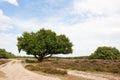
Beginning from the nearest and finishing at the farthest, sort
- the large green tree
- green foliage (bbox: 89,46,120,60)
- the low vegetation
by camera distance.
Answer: the low vegetation
the large green tree
green foliage (bbox: 89,46,120,60)

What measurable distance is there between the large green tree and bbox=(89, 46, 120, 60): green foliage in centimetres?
1386

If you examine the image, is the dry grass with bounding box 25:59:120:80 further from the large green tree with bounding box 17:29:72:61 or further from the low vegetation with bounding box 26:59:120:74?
the large green tree with bounding box 17:29:72:61

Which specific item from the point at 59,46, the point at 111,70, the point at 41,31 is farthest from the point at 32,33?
the point at 111,70

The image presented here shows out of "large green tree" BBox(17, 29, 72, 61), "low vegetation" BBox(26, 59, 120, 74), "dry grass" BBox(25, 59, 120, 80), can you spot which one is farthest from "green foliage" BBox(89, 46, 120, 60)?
"dry grass" BBox(25, 59, 120, 80)

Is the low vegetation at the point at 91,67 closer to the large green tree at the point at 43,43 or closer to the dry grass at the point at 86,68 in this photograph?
the dry grass at the point at 86,68

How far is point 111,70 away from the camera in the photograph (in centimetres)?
3750

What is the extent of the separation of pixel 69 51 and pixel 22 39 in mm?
16409

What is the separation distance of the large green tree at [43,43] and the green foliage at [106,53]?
45.5 ft

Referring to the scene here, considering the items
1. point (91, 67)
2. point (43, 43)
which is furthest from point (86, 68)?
point (43, 43)

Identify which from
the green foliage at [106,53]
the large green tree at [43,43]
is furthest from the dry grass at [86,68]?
the green foliage at [106,53]

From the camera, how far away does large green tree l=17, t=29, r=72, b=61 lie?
8531 centimetres

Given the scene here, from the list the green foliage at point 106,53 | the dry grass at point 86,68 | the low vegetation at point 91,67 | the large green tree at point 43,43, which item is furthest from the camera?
the green foliage at point 106,53

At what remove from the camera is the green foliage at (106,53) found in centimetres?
9744

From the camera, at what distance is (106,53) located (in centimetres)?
9775
